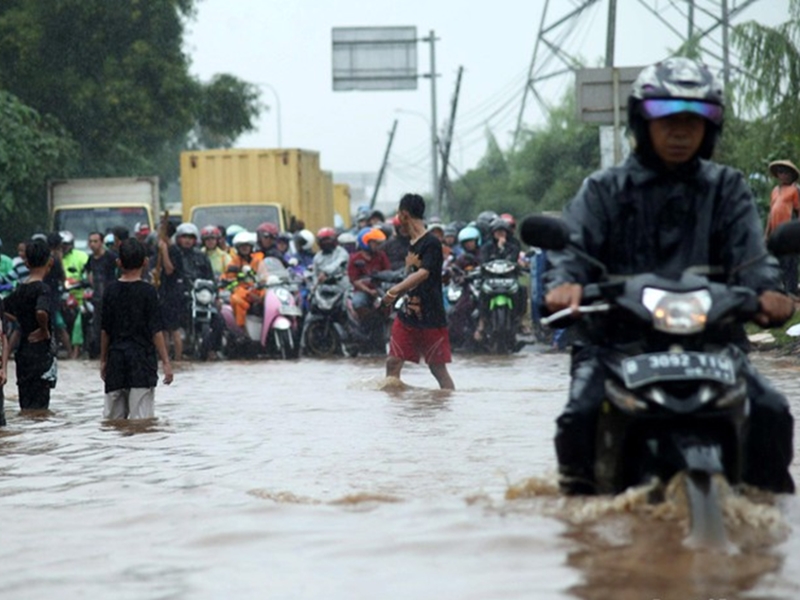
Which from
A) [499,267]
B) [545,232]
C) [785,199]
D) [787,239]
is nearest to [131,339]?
[545,232]

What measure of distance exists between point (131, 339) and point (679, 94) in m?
6.98

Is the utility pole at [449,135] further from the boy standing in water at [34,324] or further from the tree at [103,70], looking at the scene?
the boy standing in water at [34,324]

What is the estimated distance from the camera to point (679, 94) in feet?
Answer: 20.7

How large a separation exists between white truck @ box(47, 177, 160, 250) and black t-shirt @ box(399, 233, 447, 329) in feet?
62.0

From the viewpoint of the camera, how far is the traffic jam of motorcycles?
23906mm

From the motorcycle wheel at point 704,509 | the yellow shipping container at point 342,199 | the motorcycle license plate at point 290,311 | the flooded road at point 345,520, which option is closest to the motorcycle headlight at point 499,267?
the motorcycle license plate at point 290,311

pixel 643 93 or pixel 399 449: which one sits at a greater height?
pixel 643 93

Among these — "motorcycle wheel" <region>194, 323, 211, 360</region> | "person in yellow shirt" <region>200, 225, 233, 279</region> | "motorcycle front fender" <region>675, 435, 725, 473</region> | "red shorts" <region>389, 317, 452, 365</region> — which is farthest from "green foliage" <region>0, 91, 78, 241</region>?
"motorcycle front fender" <region>675, 435, 725, 473</region>

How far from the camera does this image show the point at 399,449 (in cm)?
1052

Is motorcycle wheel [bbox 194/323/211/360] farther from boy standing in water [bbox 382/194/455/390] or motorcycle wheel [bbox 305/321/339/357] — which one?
boy standing in water [bbox 382/194/455/390]

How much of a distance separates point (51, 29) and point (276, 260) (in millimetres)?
21235

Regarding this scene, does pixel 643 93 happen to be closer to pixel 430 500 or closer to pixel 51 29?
pixel 430 500

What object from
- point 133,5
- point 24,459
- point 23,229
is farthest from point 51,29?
point 24,459

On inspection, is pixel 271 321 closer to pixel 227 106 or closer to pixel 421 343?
pixel 421 343
